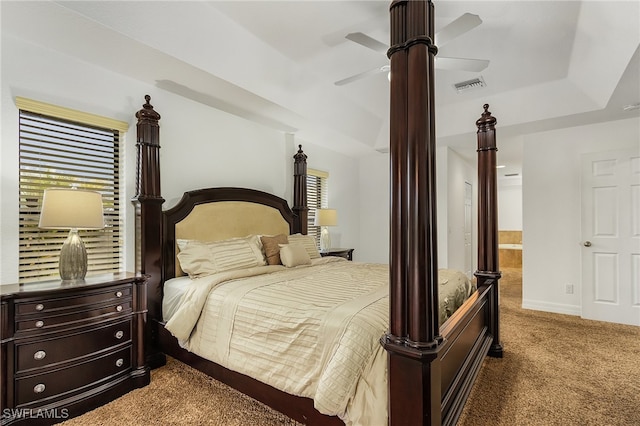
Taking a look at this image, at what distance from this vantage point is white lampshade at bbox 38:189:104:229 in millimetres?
1964

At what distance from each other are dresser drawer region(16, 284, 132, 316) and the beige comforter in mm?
428

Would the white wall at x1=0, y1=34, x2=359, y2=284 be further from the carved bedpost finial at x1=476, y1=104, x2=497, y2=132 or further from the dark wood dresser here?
the carved bedpost finial at x1=476, y1=104, x2=497, y2=132

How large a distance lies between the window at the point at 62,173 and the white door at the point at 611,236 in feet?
17.5

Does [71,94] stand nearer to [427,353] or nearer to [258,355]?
[258,355]

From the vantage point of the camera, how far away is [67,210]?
1.99m

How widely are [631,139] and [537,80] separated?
1465 mm

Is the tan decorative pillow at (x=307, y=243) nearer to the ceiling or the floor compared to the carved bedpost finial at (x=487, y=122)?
nearer to the floor

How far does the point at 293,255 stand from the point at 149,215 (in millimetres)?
1383

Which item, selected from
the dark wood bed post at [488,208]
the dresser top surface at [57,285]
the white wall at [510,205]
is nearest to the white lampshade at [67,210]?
the dresser top surface at [57,285]

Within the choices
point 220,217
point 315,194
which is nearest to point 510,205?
point 315,194

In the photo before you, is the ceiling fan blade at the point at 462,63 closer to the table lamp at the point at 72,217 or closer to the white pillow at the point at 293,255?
the white pillow at the point at 293,255

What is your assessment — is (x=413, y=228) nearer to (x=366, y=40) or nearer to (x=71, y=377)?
(x=366, y=40)

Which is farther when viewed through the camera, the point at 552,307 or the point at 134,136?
the point at 552,307

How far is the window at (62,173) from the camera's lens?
2.22 meters
